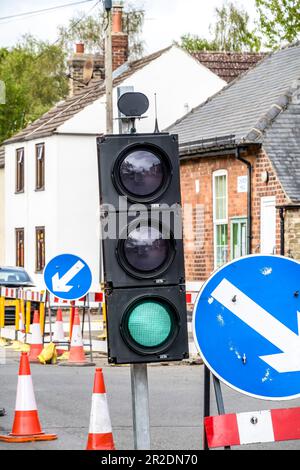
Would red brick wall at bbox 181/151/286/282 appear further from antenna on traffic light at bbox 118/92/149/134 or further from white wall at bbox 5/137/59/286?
antenna on traffic light at bbox 118/92/149/134

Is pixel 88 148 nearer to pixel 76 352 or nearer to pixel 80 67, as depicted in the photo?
pixel 80 67

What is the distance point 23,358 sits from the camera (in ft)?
35.6

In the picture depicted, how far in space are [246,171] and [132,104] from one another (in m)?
22.9

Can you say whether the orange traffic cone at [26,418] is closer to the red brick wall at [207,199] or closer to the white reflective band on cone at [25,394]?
the white reflective band on cone at [25,394]

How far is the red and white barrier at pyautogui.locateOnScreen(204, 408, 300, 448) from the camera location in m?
7.22

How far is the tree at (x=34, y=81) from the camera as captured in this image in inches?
2913

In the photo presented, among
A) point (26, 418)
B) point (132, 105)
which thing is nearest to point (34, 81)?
point (26, 418)

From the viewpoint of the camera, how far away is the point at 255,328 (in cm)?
694

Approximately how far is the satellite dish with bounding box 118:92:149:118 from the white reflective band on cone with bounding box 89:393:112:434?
2584 millimetres

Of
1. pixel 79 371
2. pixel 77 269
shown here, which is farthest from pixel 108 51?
pixel 79 371

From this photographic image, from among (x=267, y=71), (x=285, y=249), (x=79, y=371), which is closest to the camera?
(x=79, y=371)

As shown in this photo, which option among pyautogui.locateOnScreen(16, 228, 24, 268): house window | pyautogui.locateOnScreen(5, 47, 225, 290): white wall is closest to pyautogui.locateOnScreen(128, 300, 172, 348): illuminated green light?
pyautogui.locateOnScreen(5, 47, 225, 290): white wall

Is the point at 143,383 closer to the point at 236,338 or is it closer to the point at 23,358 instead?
the point at 236,338
